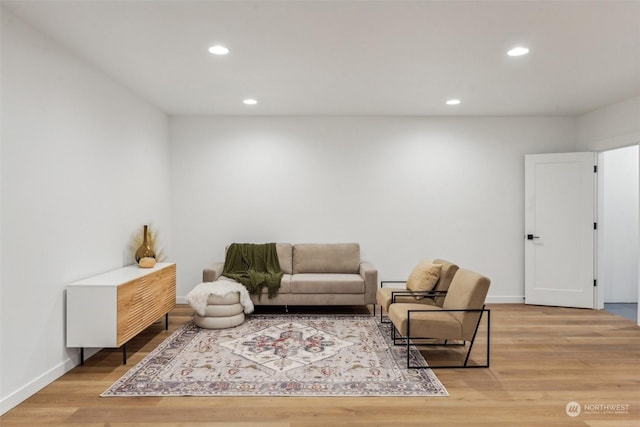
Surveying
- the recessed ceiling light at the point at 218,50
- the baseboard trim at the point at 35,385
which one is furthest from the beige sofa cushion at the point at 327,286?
the recessed ceiling light at the point at 218,50

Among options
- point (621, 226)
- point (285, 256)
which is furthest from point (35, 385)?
point (621, 226)

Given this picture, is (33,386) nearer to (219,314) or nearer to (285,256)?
(219,314)

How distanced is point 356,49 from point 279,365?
277 cm

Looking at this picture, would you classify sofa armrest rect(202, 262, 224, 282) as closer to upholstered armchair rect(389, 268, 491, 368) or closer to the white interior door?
upholstered armchair rect(389, 268, 491, 368)

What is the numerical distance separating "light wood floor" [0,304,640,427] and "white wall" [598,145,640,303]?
2.70 metres

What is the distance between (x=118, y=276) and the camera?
378cm

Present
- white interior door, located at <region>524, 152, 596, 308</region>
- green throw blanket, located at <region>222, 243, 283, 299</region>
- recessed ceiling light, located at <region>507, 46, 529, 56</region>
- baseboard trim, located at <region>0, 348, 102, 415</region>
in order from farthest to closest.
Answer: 1. white interior door, located at <region>524, 152, 596, 308</region>
2. green throw blanket, located at <region>222, 243, 283, 299</region>
3. recessed ceiling light, located at <region>507, 46, 529, 56</region>
4. baseboard trim, located at <region>0, 348, 102, 415</region>

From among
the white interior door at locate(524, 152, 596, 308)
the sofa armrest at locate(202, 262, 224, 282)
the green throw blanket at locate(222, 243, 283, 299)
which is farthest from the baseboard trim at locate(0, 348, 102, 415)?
the white interior door at locate(524, 152, 596, 308)

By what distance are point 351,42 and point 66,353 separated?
11.4 ft

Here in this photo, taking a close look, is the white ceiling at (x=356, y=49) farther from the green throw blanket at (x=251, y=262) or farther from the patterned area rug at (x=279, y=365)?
the patterned area rug at (x=279, y=365)

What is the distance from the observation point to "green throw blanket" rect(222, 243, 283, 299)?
17.4 ft

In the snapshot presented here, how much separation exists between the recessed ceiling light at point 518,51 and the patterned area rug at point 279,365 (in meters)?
2.80

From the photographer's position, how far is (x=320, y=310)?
5551mm

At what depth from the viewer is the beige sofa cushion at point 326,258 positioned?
Result: 5.70 m
